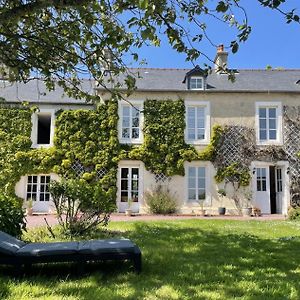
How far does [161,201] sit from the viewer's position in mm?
17375

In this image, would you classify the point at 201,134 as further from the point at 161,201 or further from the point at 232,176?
the point at 161,201

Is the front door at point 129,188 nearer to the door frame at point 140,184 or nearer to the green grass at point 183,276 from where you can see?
the door frame at point 140,184

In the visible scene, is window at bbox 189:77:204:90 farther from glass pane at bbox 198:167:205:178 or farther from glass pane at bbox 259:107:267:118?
glass pane at bbox 198:167:205:178

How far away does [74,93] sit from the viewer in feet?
26.1

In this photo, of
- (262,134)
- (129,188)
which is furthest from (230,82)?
(129,188)

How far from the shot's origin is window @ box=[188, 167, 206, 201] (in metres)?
17.8

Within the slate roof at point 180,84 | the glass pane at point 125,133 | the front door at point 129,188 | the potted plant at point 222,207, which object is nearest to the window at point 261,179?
the potted plant at point 222,207

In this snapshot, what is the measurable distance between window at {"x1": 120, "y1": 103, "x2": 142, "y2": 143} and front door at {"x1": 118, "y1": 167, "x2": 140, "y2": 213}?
146cm

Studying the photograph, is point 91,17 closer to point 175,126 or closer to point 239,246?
point 239,246

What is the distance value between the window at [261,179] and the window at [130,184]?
19.1 feet

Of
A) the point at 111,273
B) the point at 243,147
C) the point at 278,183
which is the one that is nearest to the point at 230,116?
the point at 243,147

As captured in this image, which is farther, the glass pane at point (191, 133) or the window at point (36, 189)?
the glass pane at point (191, 133)

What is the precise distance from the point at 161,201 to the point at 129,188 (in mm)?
1671

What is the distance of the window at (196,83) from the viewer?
18500 mm
